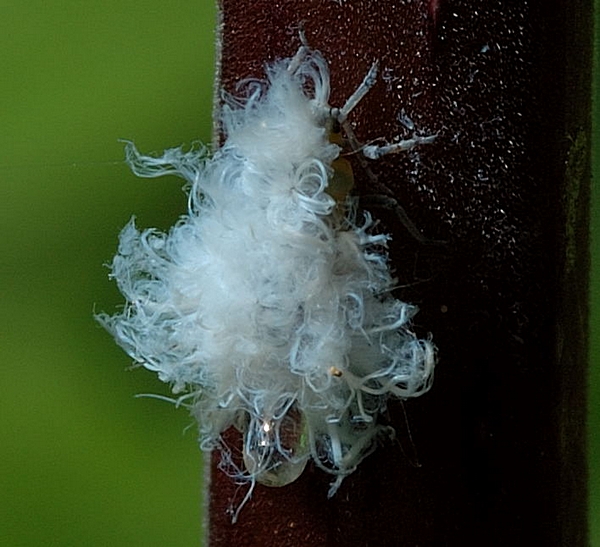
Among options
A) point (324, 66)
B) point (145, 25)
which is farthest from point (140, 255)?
point (145, 25)

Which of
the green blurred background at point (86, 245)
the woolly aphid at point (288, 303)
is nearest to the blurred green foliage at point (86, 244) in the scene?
the green blurred background at point (86, 245)

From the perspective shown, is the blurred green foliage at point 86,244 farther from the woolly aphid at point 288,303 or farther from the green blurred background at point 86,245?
the woolly aphid at point 288,303

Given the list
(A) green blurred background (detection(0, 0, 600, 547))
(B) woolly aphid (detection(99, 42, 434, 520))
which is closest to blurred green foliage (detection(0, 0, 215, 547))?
(A) green blurred background (detection(0, 0, 600, 547))

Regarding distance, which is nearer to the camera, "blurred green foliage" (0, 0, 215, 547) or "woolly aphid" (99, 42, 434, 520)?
"woolly aphid" (99, 42, 434, 520)

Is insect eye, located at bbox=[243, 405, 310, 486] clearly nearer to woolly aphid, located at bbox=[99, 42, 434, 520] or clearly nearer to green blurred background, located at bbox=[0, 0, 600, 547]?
woolly aphid, located at bbox=[99, 42, 434, 520]

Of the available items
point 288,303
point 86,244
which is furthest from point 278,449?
point 86,244

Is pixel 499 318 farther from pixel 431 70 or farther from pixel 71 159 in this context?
pixel 71 159

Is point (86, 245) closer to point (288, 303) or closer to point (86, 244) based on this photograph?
Result: point (86, 244)

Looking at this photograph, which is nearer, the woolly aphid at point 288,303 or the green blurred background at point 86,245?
the woolly aphid at point 288,303
